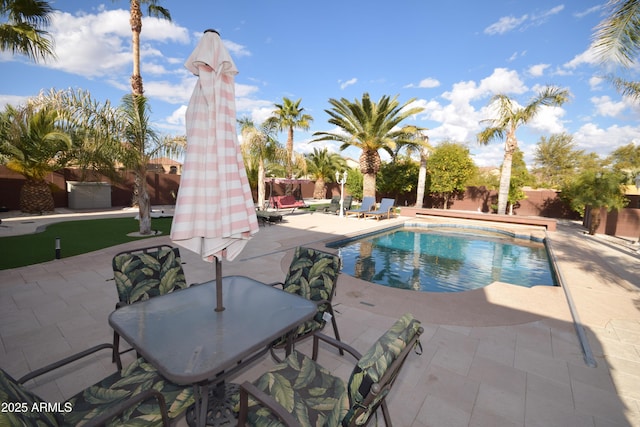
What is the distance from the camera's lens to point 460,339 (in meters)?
3.67

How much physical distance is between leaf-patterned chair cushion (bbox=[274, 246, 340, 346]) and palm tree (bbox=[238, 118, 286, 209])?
13163 millimetres

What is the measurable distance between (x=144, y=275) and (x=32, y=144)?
47.2ft

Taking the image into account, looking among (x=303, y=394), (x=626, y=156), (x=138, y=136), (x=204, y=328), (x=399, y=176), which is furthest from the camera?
(x=626, y=156)

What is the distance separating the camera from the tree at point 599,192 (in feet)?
40.3

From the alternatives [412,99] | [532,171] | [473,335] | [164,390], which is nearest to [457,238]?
[412,99]

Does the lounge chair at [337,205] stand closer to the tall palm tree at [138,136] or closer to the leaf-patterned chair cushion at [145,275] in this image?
the tall palm tree at [138,136]

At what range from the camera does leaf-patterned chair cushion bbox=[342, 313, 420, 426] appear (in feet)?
4.56

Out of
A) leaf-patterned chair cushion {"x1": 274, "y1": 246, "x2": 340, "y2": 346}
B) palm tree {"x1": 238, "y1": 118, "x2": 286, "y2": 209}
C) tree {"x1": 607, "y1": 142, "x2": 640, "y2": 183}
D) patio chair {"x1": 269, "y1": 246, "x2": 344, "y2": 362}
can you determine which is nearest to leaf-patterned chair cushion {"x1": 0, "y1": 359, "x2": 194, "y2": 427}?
patio chair {"x1": 269, "y1": 246, "x2": 344, "y2": 362}

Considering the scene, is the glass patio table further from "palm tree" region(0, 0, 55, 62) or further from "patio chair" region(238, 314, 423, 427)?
"palm tree" region(0, 0, 55, 62)

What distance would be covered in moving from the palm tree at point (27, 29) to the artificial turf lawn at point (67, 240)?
5791mm

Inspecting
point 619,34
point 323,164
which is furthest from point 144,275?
point 323,164

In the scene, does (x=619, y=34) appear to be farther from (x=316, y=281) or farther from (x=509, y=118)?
(x=509, y=118)

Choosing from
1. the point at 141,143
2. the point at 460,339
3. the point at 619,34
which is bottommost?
the point at 460,339

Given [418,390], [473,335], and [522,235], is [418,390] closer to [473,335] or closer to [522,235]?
[473,335]
